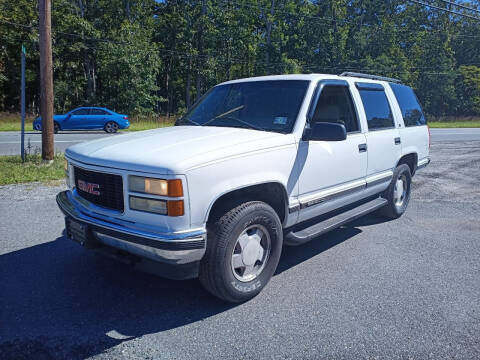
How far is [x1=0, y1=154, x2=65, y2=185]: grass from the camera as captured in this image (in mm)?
8172

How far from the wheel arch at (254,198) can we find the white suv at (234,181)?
0.4 inches

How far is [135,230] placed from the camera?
2.91 metres

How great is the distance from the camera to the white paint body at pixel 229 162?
2857 mm

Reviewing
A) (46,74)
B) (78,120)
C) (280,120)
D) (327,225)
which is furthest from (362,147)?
(78,120)

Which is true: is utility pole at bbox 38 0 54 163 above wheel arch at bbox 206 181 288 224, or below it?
above

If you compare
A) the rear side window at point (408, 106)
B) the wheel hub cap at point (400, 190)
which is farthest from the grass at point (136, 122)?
the wheel hub cap at point (400, 190)

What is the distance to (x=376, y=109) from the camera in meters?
5.16

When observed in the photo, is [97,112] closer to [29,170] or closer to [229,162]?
[29,170]

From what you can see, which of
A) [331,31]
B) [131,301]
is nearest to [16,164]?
[131,301]

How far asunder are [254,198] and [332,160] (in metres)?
1.06

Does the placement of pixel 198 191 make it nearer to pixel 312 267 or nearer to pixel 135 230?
pixel 135 230

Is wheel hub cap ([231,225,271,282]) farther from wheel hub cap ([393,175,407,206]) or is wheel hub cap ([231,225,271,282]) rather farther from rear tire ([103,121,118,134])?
rear tire ([103,121,118,134])

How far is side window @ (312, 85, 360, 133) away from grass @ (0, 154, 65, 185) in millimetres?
6220

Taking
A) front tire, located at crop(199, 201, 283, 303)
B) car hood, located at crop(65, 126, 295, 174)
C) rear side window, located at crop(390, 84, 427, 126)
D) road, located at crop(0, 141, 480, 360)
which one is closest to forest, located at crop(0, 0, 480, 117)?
rear side window, located at crop(390, 84, 427, 126)
